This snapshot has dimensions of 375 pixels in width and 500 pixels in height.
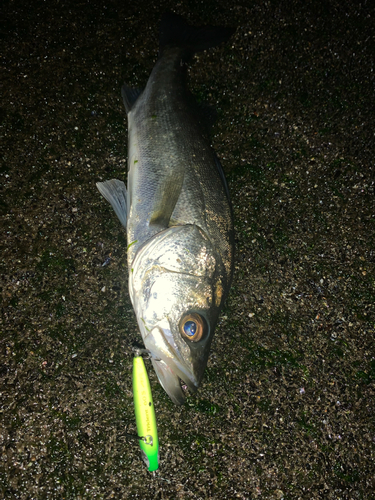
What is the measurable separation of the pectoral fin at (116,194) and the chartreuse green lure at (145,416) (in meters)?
1.04

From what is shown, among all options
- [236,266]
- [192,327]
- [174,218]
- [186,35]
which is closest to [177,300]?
[192,327]

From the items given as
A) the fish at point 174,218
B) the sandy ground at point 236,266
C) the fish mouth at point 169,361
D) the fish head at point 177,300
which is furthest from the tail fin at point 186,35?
the fish mouth at point 169,361

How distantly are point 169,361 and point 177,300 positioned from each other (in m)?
0.35

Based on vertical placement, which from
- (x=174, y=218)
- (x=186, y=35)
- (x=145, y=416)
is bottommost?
(x=145, y=416)

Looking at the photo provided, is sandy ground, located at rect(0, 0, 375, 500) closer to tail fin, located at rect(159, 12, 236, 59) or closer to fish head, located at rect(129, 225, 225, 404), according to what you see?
tail fin, located at rect(159, 12, 236, 59)

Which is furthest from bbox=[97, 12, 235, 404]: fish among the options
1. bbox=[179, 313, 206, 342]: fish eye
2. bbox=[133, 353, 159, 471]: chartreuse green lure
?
bbox=[133, 353, 159, 471]: chartreuse green lure

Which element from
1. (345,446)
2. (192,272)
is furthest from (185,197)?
(345,446)

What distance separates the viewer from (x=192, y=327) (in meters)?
1.81

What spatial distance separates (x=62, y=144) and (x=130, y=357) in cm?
175

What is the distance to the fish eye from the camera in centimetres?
179

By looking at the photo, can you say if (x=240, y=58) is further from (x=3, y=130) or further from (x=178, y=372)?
(x=178, y=372)

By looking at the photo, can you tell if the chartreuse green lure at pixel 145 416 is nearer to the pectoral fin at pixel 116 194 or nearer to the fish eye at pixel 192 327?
the fish eye at pixel 192 327

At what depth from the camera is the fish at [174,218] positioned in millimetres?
1805

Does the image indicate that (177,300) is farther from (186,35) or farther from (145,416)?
(186,35)
